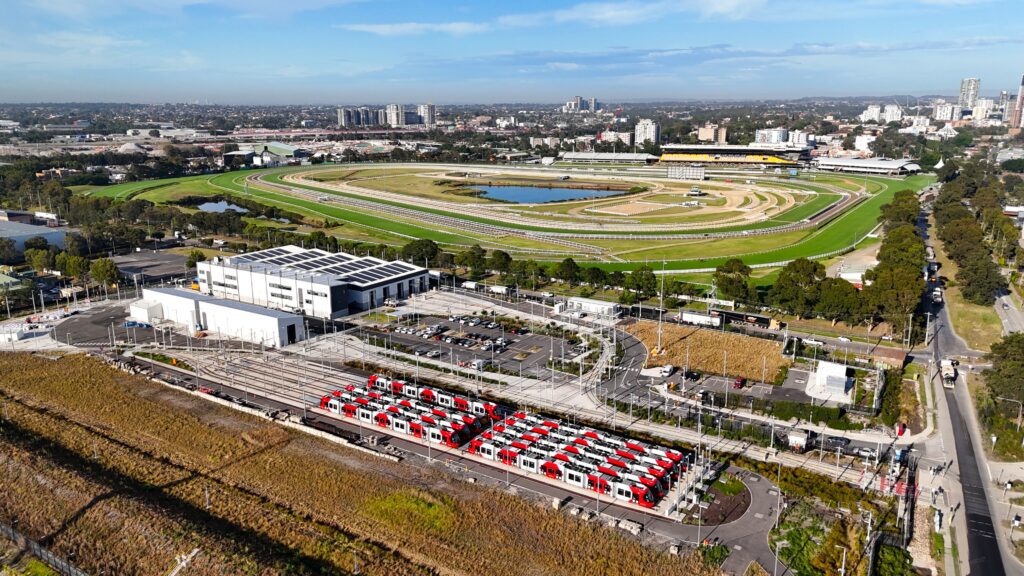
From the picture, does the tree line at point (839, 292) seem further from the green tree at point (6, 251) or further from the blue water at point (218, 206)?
the blue water at point (218, 206)

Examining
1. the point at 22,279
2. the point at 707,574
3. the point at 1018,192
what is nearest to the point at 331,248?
the point at 22,279

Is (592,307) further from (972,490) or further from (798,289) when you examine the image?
(972,490)

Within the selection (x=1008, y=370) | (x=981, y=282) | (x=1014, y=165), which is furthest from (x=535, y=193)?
(x=1014, y=165)

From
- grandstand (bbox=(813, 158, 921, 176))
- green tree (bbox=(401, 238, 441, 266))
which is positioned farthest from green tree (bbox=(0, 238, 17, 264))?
grandstand (bbox=(813, 158, 921, 176))

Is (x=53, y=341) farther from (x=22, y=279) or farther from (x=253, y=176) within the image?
(x=253, y=176)

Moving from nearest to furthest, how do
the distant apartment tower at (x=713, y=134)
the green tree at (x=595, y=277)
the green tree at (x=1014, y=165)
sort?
1. the green tree at (x=595, y=277)
2. the green tree at (x=1014, y=165)
3. the distant apartment tower at (x=713, y=134)

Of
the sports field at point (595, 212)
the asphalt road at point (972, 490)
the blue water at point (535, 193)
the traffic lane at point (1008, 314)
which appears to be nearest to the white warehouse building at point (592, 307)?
the sports field at point (595, 212)

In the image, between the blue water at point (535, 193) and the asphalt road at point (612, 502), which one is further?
the blue water at point (535, 193)
